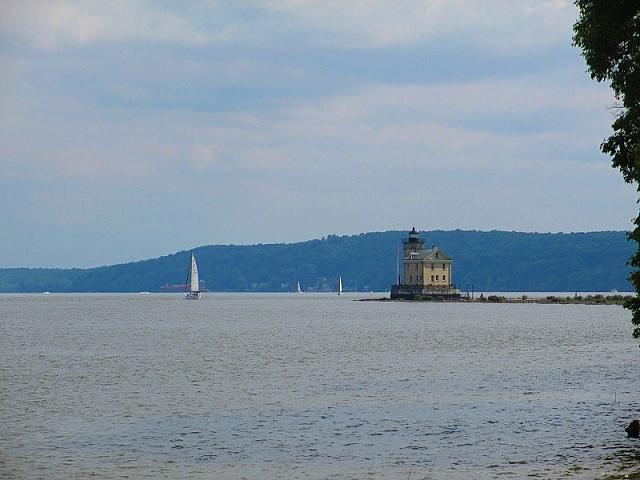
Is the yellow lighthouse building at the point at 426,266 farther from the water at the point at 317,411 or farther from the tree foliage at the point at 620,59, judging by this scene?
the tree foliage at the point at 620,59

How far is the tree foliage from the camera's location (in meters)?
27.4

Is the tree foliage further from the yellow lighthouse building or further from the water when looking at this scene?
the yellow lighthouse building

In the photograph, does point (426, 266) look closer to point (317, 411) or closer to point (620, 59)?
point (317, 411)

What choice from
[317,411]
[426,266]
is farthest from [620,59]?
[426,266]

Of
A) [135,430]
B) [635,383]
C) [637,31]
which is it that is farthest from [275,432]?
[635,383]

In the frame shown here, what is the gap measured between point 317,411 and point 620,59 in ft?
57.0

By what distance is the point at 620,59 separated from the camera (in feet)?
93.4

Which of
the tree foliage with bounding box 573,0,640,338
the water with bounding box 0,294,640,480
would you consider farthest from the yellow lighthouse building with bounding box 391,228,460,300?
the tree foliage with bounding box 573,0,640,338

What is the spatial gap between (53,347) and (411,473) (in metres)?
56.4

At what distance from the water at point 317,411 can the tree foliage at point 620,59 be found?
645 centimetres

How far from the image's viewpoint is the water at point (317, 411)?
26016 millimetres

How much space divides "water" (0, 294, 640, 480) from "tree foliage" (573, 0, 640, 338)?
6450 mm

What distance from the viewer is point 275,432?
31.3 m

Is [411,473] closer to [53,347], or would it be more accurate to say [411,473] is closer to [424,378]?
[424,378]
